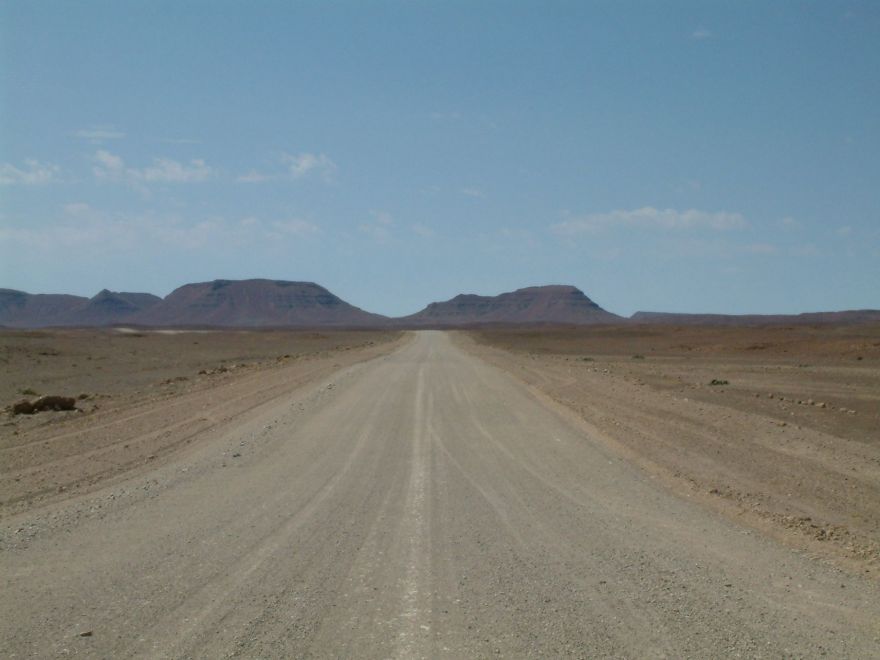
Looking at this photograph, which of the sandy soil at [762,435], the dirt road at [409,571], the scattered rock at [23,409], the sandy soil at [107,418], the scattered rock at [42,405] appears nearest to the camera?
the dirt road at [409,571]

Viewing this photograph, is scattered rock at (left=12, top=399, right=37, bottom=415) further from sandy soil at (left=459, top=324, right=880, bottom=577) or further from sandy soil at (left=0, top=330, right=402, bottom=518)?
sandy soil at (left=459, top=324, right=880, bottom=577)

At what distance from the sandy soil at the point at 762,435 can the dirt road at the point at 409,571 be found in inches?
32.1

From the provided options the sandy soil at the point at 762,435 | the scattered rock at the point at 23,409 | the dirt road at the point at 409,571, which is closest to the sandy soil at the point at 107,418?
the scattered rock at the point at 23,409

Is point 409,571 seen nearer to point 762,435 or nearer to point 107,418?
point 762,435

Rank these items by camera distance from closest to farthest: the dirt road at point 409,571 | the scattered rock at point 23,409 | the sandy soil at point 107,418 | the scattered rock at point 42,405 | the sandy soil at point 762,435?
the dirt road at point 409,571 < the sandy soil at point 762,435 < the sandy soil at point 107,418 < the scattered rock at point 23,409 < the scattered rock at point 42,405

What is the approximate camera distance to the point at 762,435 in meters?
17.0

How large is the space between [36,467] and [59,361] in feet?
121

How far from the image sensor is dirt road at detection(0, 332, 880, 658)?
18.7 feet

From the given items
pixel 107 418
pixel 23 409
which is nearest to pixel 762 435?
pixel 107 418

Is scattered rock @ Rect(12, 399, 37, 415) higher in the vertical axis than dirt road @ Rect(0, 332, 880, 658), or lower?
lower

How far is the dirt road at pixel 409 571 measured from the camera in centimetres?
571

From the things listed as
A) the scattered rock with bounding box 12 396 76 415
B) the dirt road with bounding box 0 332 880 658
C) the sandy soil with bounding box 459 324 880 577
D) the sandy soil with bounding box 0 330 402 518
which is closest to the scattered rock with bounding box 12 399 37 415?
the scattered rock with bounding box 12 396 76 415

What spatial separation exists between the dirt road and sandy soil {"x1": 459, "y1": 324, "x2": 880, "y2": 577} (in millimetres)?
816

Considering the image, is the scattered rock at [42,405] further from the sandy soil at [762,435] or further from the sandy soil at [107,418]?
the sandy soil at [762,435]
